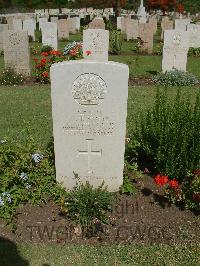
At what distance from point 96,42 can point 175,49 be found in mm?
2453

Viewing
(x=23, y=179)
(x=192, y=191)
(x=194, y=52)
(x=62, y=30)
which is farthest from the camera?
(x=62, y=30)

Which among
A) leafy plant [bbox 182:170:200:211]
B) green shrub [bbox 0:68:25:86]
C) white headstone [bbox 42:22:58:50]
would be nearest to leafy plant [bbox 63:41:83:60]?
green shrub [bbox 0:68:25:86]

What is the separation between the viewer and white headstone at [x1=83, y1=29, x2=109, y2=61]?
11.6m

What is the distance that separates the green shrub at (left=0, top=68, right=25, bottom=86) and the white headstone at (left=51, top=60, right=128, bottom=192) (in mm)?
6924

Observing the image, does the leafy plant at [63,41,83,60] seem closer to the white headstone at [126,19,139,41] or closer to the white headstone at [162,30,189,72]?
the white headstone at [162,30,189,72]

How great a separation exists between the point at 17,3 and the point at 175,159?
45.1 m

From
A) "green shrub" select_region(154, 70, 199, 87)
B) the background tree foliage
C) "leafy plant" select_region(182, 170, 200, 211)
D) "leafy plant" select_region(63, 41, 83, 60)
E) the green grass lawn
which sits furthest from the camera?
the background tree foliage

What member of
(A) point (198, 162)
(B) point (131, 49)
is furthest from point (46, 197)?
(B) point (131, 49)

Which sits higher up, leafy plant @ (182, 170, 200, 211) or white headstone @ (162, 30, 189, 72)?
white headstone @ (162, 30, 189, 72)

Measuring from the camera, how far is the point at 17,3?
45594 millimetres

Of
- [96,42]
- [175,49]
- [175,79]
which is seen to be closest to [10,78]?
[96,42]

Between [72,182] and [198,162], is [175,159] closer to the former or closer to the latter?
[198,162]

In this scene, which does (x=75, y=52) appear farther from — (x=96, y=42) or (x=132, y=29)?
(x=132, y=29)

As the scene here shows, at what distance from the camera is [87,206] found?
443 cm
